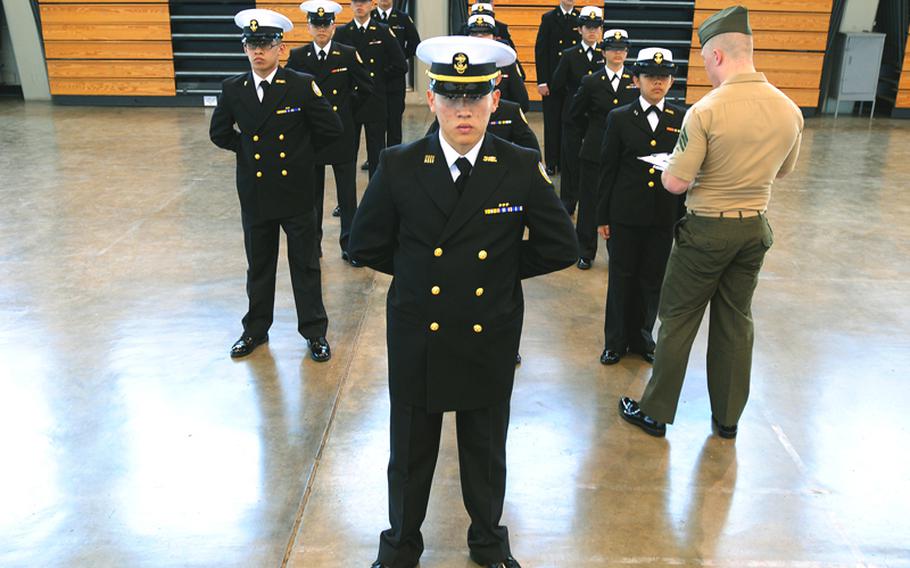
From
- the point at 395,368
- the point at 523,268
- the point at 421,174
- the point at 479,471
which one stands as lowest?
the point at 479,471

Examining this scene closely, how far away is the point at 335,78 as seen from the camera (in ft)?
18.8

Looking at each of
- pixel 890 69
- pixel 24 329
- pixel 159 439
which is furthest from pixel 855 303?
pixel 890 69

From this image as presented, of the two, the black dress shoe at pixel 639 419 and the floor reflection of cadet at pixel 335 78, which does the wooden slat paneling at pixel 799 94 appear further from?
the black dress shoe at pixel 639 419

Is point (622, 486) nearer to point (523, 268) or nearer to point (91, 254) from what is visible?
point (523, 268)

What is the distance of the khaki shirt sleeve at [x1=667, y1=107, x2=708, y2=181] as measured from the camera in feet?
10.2

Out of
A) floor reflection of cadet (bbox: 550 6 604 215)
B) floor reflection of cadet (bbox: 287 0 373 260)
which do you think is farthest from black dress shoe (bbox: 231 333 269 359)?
floor reflection of cadet (bbox: 550 6 604 215)

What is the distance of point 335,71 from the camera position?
5.70m

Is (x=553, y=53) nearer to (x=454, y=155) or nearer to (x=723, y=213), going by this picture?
(x=723, y=213)

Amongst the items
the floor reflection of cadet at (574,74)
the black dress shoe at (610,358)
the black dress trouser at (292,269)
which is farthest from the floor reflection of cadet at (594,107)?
the black dress trouser at (292,269)

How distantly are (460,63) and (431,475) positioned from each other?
1312 millimetres

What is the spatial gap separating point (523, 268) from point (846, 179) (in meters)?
6.73

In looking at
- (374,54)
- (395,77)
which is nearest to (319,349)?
(374,54)

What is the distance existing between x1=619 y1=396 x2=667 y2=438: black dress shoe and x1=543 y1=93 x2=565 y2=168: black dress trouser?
4542 millimetres

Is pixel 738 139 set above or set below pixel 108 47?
above
